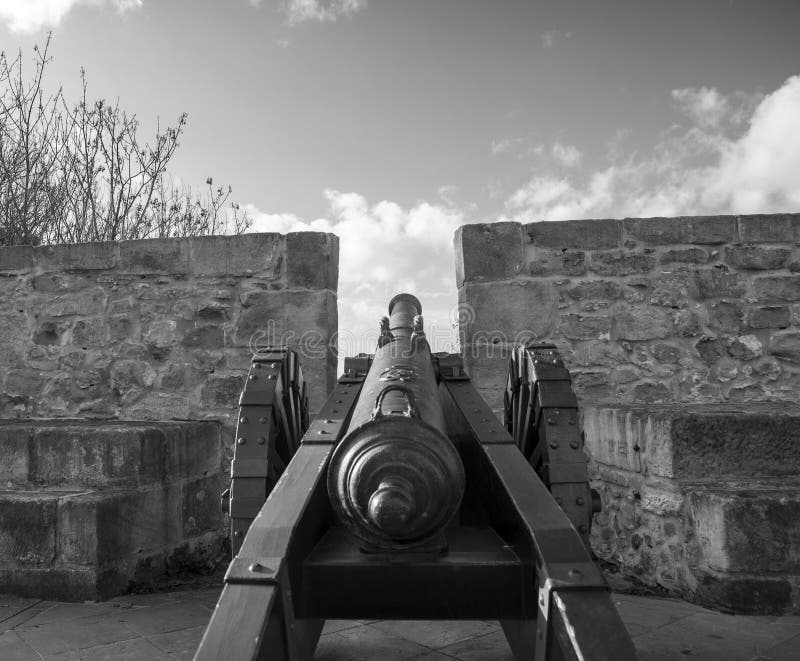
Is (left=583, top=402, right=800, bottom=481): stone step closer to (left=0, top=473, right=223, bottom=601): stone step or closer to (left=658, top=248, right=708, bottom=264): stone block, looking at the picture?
(left=658, top=248, right=708, bottom=264): stone block

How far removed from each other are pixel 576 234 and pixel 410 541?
3226 mm

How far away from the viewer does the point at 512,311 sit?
4.63 m

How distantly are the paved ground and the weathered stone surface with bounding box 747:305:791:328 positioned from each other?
197 cm

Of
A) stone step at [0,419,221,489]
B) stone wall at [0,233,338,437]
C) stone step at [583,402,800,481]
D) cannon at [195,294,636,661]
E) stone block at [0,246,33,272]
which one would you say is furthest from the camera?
stone block at [0,246,33,272]

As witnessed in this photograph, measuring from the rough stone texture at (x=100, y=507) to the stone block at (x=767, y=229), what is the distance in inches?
146

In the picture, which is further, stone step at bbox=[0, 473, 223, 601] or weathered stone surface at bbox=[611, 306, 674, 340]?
weathered stone surface at bbox=[611, 306, 674, 340]

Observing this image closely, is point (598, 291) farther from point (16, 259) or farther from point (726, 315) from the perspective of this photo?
point (16, 259)

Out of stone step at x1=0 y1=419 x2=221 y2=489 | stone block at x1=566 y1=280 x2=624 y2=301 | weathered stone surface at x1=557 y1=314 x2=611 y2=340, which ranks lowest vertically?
stone step at x1=0 y1=419 x2=221 y2=489

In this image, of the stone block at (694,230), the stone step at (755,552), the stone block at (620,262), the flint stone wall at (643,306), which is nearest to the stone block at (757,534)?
the stone step at (755,552)

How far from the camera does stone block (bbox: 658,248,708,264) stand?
4.64 m

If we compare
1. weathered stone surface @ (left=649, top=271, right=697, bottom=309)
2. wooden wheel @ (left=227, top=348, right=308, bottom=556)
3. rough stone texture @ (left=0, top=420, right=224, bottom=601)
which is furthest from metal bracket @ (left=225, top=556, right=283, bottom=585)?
weathered stone surface @ (left=649, top=271, right=697, bottom=309)

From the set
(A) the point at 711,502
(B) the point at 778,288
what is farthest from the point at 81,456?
(B) the point at 778,288

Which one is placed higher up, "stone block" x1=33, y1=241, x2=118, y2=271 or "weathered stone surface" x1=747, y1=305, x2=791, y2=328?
"stone block" x1=33, y1=241, x2=118, y2=271

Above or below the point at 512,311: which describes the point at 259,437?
below
